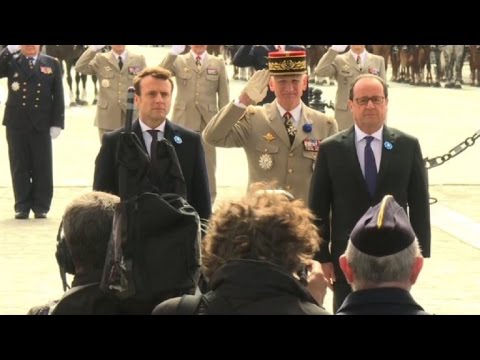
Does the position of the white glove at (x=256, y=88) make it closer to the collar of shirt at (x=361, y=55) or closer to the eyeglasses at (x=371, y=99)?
the eyeglasses at (x=371, y=99)

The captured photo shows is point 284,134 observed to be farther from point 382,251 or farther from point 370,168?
point 382,251

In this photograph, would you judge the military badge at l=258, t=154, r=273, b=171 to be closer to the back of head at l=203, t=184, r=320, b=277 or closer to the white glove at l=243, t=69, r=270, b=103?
the white glove at l=243, t=69, r=270, b=103

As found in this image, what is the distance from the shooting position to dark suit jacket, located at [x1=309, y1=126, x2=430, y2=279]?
7.48m

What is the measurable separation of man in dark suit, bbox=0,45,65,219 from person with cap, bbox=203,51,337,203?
6286 millimetres

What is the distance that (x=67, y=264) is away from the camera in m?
5.20

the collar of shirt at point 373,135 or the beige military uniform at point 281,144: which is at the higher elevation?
the collar of shirt at point 373,135

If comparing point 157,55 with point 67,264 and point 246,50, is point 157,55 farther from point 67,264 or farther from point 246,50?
point 67,264

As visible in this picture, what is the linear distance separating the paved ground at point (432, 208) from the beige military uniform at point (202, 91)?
0.90 meters

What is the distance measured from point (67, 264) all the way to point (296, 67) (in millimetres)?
3384

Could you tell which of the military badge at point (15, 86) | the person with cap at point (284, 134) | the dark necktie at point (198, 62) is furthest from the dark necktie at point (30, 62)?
the person with cap at point (284, 134)

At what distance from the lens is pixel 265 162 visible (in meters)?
8.44

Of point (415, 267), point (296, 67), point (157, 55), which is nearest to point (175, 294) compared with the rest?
point (415, 267)

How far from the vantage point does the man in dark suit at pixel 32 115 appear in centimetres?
1454

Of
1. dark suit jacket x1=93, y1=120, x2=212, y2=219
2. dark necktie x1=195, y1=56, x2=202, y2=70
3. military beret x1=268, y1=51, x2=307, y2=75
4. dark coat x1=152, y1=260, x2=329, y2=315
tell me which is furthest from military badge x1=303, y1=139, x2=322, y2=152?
dark necktie x1=195, y1=56, x2=202, y2=70
